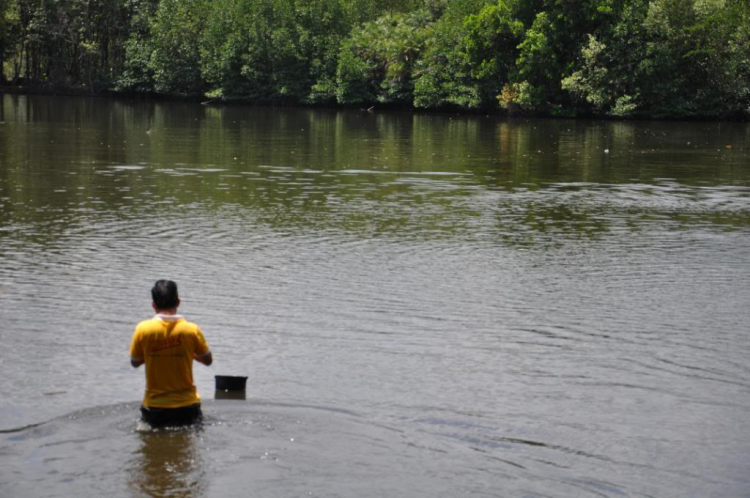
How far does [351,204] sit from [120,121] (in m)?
28.9

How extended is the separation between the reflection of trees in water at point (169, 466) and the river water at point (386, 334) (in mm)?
18

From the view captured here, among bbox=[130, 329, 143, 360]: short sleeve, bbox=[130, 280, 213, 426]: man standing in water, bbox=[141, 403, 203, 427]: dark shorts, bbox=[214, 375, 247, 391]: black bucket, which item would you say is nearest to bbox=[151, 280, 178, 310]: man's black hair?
bbox=[130, 280, 213, 426]: man standing in water

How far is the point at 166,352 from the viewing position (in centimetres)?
660

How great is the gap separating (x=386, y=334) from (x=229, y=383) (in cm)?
224

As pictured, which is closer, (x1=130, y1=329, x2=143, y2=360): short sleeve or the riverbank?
(x1=130, y1=329, x2=143, y2=360): short sleeve

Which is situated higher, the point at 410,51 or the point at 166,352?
the point at 410,51

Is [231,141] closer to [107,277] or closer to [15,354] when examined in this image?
[107,277]

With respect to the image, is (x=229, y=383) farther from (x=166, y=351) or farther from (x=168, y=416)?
(x=166, y=351)

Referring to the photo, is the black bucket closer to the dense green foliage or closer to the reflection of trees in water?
the reflection of trees in water

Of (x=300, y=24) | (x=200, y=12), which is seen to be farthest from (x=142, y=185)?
(x=200, y=12)

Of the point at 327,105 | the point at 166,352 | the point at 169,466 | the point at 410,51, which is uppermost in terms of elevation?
the point at 410,51

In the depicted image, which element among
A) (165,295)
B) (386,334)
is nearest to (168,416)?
(165,295)

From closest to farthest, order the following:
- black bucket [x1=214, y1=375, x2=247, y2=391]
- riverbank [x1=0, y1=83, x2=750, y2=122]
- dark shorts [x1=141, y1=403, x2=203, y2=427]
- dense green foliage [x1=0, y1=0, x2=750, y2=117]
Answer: dark shorts [x1=141, y1=403, x2=203, y2=427]
black bucket [x1=214, y1=375, x2=247, y2=391]
dense green foliage [x1=0, y1=0, x2=750, y2=117]
riverbank [x1=0, y1=83, x2=750, y2=122]

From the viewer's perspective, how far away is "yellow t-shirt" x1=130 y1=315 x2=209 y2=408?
6590 mm
